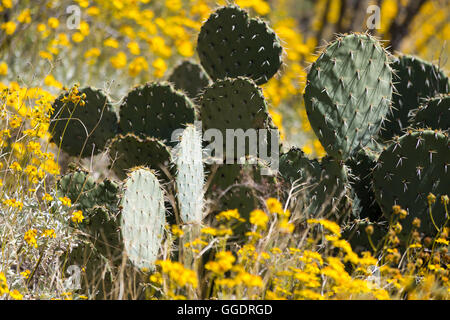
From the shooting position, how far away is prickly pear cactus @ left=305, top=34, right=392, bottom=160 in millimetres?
3727

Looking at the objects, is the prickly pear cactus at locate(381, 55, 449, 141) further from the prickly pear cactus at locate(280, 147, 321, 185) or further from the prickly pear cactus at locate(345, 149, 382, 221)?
the prickly pear cactus at locate(280, 147, 321, 185)

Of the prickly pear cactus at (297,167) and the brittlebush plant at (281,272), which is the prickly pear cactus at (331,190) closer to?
the prickly pear cactus at (297,167)

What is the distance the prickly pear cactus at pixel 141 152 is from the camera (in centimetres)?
389

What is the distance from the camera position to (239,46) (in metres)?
4.28

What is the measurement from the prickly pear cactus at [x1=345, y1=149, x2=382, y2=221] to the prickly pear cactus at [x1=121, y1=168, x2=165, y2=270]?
1.20 meters

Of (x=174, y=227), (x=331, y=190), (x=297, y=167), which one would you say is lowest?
(x=174, y=227)

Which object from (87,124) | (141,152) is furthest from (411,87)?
(87,124)

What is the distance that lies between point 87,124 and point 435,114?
7.17 ft

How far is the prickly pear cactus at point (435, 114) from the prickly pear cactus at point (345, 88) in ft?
1.12

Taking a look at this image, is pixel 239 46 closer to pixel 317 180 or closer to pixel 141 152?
pixel 141 152

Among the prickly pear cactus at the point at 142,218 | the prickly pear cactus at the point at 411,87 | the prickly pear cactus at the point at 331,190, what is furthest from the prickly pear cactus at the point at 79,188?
the prickly pear cactus at the point at 411,87

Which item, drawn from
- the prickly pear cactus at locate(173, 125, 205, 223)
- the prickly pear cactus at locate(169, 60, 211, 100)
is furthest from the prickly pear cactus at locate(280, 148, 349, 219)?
the prickly pear cactus at locate(169, 60, 211, 100)

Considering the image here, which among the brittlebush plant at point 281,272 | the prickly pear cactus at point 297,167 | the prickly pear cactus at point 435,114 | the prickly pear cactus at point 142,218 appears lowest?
the brittlebush plant at point 281,272
